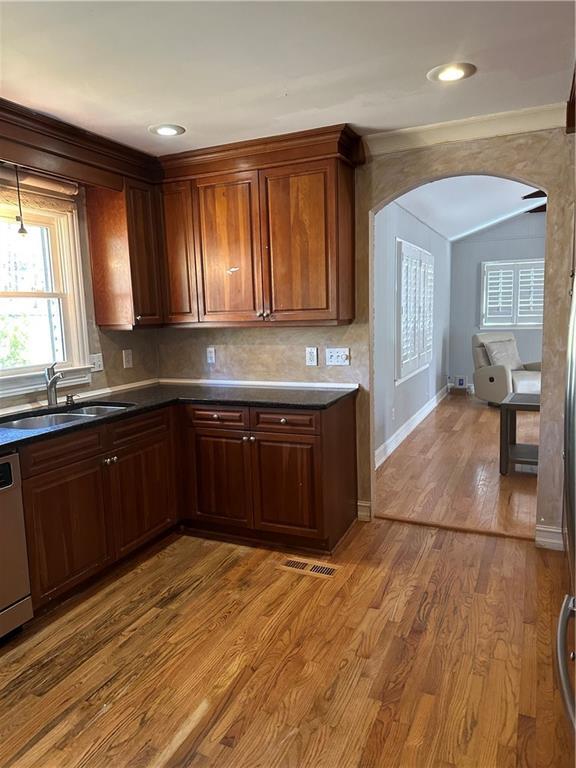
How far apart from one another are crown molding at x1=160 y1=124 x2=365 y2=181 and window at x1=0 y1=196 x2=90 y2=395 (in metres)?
0.77

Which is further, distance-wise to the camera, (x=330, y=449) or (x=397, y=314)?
(x=397, y=314)

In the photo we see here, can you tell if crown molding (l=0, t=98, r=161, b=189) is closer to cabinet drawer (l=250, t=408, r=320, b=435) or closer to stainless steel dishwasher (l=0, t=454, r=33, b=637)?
stainless steel dishwasher (l=0, t=454, r=33, b=637)

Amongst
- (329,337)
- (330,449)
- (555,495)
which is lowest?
(555,495)

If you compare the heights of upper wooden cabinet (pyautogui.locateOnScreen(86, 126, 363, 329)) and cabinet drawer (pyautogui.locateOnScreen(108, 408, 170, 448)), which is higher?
upper wooden cabinet (pyautogui.locateOnScreen(86, 126, 363, 329))

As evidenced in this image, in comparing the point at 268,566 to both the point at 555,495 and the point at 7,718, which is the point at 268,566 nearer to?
the point at 7,718

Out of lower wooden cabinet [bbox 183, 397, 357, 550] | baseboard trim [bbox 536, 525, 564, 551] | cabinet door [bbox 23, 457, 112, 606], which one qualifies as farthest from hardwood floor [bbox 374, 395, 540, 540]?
cabinet door [bbox 23, 457, 112, 606]

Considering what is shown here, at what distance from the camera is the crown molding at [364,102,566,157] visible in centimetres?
275

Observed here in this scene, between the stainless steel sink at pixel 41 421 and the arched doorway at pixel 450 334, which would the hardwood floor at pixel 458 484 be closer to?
the arched doorway at pixel 450 334

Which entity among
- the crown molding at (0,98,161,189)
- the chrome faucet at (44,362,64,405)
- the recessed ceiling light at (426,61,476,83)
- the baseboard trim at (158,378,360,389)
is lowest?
the baseboard trim at (158,378,360,389)

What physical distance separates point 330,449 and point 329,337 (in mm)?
801

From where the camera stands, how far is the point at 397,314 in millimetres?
5051

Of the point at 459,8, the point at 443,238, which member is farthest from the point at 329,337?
the point at 443,238

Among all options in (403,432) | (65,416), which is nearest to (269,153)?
(65,416)

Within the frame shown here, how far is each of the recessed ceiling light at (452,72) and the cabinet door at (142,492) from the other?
2.38 m
